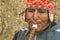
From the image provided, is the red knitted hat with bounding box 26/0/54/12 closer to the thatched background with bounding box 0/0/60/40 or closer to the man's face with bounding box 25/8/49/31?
the man's face with bounding box 25/8/49/31

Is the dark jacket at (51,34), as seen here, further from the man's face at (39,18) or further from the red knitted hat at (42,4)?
the red knitted hat at (42,4)

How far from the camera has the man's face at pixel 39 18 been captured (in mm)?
3670

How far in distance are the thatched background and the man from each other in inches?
139

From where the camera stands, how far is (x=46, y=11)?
12.3 feet

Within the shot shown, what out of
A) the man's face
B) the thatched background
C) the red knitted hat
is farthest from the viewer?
the thatched background

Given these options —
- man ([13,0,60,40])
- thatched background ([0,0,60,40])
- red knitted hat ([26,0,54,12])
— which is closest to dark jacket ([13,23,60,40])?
man ([13,0,60,40])

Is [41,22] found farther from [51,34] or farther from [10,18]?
[10,18]

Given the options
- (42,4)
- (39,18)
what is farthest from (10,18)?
(39,18)

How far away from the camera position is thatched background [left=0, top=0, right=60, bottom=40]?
7.36 metres

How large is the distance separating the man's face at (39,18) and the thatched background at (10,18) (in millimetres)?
3567

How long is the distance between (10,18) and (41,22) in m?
Answer: 3.96

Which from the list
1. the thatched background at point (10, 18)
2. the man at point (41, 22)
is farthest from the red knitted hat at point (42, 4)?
the thatched background at point (10, 18)

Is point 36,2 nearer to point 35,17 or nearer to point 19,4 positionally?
point 35,17

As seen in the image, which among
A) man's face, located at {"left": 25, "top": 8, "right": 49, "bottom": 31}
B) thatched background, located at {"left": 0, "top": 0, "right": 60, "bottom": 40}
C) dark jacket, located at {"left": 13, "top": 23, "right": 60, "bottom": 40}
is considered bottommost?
thatched background, located at {"left": 0, "top": 0, "right": 60, "bottom": 40}
